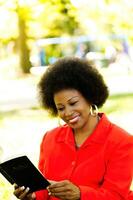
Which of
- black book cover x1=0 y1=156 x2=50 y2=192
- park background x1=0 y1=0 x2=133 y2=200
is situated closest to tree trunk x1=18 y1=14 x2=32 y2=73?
park background x1=0 y1=0 x2=133 y2=200

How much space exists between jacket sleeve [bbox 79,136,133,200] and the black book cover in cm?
21

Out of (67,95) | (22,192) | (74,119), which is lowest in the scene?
(22,192)

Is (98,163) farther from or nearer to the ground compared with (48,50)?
nearer to the ground

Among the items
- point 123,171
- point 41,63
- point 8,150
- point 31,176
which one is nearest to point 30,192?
point 31,176

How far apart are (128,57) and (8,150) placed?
44.3 inches

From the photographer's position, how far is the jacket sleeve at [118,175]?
2.41 metres

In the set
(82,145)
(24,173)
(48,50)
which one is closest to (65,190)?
(24,173)

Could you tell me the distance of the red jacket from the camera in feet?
7.94

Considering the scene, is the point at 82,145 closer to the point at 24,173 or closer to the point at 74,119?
the point at 74,119

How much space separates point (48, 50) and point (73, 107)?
153cm

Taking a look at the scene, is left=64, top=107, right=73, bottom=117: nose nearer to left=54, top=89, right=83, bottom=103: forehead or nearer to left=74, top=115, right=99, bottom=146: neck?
left=54, top=89, right=83, bottom=103: forehead

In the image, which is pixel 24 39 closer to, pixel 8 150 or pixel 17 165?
pixel 8 150

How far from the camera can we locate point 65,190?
7.54 ft

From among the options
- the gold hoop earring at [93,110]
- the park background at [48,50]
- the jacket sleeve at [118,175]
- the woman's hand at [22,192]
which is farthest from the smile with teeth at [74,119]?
the park background at [48,50]
